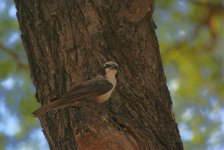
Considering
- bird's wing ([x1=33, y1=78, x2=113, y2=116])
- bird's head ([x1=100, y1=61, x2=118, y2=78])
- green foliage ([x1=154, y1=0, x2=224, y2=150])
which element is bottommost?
bird's wing ([x1=33, y1=78, x2=113, y2=116])

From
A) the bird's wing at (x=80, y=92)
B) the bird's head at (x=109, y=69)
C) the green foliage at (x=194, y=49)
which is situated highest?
the green foliage at (x=194, y=49)

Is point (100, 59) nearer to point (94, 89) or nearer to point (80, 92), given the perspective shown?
point (94, 89)

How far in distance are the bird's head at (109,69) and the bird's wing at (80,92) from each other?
0.23ft

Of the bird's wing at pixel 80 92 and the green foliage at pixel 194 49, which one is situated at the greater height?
the green foliage at pixel 194 49

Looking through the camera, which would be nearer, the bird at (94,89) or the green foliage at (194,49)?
the bird at (94,89)

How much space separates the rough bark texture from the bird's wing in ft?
0.26

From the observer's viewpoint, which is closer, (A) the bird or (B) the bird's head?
(A) the bird

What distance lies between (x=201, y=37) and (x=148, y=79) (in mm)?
2326

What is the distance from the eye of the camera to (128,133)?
373 cm

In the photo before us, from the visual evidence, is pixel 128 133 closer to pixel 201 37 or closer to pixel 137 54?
pixel 137 54

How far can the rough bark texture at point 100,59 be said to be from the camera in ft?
13.2

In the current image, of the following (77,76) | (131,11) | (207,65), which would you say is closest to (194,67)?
(207,65)

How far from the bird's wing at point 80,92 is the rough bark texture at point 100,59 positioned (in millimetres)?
79

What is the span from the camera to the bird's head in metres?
4.09
